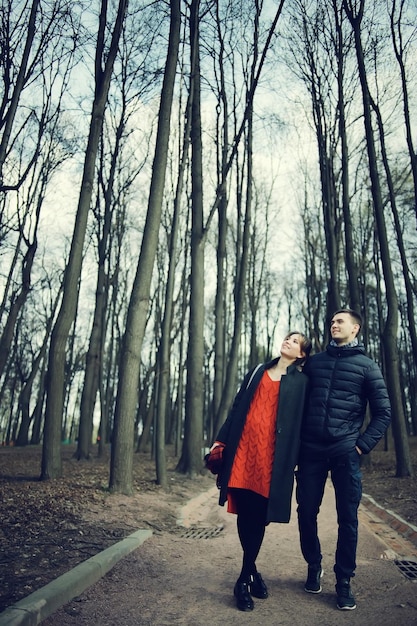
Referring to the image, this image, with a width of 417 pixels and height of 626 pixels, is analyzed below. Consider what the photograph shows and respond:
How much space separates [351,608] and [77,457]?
1179 cm

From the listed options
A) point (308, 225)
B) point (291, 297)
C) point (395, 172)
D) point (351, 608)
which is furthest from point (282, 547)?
point (291, 297)

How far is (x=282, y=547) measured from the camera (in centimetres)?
493

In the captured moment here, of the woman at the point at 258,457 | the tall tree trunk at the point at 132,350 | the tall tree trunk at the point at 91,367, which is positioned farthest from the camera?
→ the tall tree trunk at the point at 91,367

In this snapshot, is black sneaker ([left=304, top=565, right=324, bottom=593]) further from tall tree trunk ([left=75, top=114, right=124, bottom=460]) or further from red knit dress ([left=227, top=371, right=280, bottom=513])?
tall tree trunk ([left=75, top=114, right=124, bottom=460])

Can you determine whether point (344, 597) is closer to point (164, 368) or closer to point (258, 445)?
point (258, 445)

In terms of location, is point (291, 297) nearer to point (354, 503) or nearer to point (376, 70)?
point (376, 70)

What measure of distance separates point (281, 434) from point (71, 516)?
3183mm

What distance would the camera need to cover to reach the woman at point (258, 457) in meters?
3.28

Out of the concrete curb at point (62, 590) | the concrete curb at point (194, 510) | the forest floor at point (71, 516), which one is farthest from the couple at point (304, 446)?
the concrete curb at point (194, 510)

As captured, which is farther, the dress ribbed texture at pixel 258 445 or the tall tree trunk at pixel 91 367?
the tall tree trunk at pixel 91 367

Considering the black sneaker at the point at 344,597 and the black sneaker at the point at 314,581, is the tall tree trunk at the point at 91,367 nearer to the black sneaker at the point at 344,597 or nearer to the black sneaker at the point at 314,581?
the black sneaker at the point at 314,581

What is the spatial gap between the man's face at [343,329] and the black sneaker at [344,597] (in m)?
1.65

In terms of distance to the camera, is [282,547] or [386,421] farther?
[282,547]

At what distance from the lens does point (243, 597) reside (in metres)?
3.23
